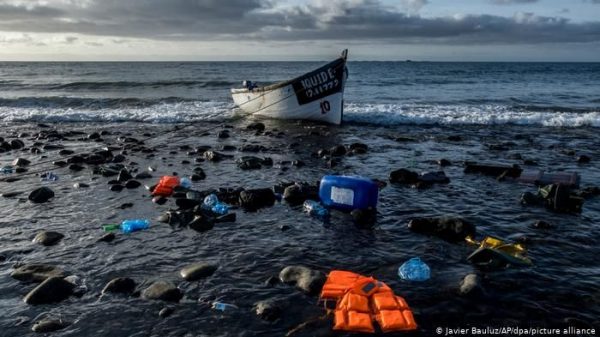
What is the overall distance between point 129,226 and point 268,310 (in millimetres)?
3994

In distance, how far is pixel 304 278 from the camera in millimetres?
6523

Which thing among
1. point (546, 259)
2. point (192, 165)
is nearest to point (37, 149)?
point (192, 165)

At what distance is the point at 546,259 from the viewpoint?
24.0 ft

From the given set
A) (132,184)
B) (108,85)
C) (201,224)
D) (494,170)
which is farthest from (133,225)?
(108,85)

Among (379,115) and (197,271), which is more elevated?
(379,115)

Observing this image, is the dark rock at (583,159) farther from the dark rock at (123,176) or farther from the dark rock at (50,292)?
the dark rock at (50,292)

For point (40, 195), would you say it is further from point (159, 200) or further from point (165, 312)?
point (165, 312)

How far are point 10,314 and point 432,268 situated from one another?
5.66 meters

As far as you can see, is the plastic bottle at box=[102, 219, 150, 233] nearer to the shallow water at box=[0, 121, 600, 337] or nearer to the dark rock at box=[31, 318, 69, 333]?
the shallow water at box=[0, 121, 600, 337]

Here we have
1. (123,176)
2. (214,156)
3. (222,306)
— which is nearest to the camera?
(222,306)

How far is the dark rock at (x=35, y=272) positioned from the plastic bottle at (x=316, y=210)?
4555 mm

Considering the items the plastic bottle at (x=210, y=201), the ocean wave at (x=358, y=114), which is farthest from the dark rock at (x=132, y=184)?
the ocean wave at (x=358, y=114)

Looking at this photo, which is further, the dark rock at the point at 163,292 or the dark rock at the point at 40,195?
the dark rock at the point at 40,195

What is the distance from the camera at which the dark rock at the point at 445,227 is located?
816 centimetres
